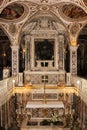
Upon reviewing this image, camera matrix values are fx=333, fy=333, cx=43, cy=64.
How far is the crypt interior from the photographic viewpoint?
17406mm

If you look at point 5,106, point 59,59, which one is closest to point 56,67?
point 59,59

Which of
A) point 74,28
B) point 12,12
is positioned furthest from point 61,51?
point 12,12

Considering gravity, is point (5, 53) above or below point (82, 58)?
above

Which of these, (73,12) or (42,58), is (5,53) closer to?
(42,58)

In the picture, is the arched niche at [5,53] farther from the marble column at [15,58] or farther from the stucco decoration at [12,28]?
the stucco decoration at [12,28]

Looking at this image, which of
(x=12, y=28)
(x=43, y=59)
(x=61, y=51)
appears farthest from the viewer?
(x=43, y=59)

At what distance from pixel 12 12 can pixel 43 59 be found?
441cm

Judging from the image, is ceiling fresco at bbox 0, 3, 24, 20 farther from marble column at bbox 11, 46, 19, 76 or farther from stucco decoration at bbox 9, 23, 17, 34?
marble column at bbox 11, 46, 19, 76

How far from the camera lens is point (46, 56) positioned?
2420cm

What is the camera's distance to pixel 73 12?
70.4 feet

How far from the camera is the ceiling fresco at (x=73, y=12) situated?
20.9 meters

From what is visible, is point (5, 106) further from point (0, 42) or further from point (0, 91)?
point (0, 42)

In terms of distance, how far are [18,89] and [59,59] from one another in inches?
165

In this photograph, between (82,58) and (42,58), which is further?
(82,58)
